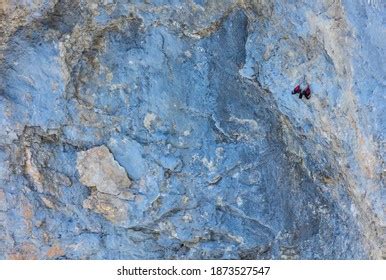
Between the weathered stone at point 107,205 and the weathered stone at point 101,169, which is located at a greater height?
the weathered stone at point 101,169

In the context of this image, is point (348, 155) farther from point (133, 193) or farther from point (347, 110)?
point (133, 193)

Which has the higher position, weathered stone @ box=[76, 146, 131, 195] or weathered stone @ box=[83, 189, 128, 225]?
weathered stone @ box=[76, 146, 131, 195]

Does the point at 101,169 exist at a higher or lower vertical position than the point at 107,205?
higher

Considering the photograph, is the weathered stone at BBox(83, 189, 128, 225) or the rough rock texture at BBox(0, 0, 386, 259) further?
the weathered stone at BBox(83, 189, 128, 225)

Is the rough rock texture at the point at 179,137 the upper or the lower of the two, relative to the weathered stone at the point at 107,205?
upper

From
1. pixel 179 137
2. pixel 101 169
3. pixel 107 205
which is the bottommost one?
pixel 107 205

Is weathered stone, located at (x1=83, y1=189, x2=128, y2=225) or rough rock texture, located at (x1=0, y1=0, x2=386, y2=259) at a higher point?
rough rock texture, located at (x1=0, y1=0, x2=386, y2=259)

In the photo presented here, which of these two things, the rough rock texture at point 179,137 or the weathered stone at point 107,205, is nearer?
the rough rock texture at point 179,137

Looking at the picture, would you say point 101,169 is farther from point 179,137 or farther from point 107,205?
point 179,137

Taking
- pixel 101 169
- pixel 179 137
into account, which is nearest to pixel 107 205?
pixel 101 169
